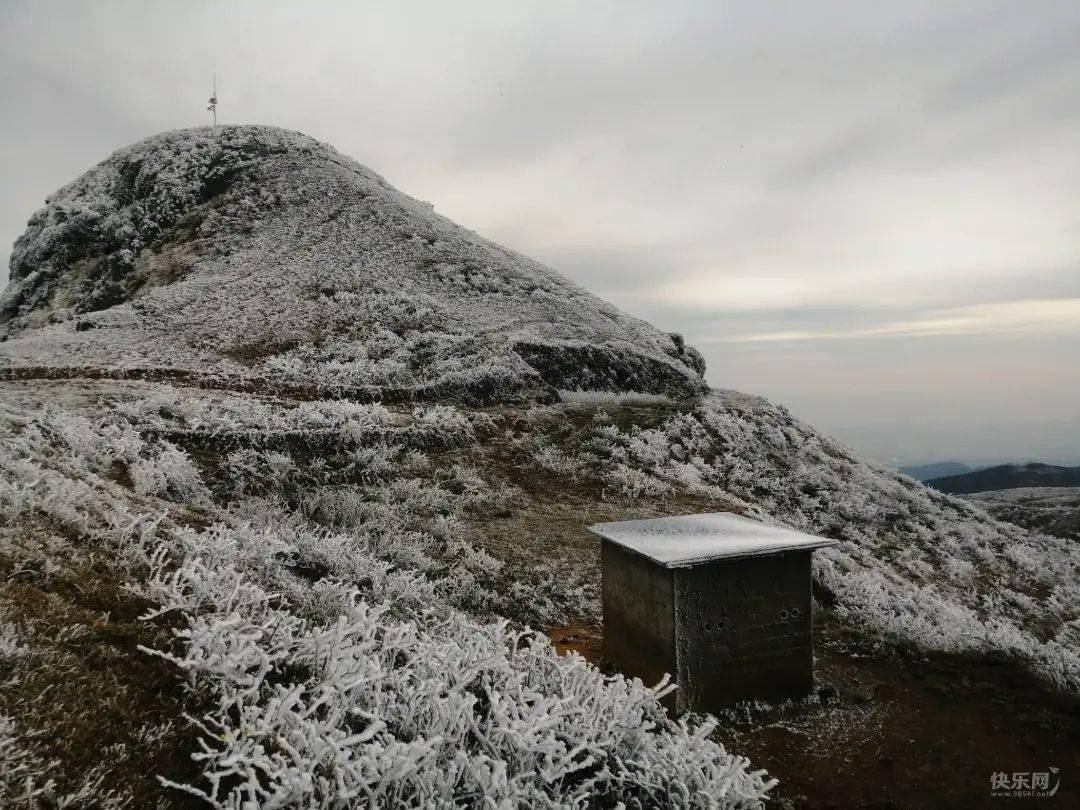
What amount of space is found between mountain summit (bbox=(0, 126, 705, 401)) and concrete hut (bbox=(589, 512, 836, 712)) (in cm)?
1767

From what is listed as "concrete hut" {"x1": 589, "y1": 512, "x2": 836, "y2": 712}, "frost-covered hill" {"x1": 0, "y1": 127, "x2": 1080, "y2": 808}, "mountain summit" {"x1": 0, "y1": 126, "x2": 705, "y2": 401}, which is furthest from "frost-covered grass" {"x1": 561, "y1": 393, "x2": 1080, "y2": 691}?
"mountain summit" {"x1": 0, "y1": 126, "x2": 705, "y2": 401}

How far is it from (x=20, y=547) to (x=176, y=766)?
3259 millimetres

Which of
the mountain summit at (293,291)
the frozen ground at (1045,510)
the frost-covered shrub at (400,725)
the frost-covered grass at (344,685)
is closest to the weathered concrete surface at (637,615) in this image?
the frost-covered grass at (344,685)

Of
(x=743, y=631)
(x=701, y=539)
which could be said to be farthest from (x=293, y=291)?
(x=743, y=631)

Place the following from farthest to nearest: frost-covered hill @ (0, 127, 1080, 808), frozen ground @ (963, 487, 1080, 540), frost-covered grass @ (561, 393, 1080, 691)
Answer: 1. frozen ground @ (963, 487, 1080, 540)
2. frost-covered grass @ (561, 393, 1080, 691)
3. frost-covered hill @ (0, 127, 1080, 808)

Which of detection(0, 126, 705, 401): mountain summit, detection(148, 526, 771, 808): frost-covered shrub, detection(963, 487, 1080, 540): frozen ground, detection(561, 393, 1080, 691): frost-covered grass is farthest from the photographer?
detection(963, 487, 1080, 540): frozen ground

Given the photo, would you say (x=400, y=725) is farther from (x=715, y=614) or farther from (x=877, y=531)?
(x=877, y=531)

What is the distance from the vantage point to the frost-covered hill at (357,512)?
13.7 feet

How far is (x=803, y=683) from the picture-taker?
9.23 meters

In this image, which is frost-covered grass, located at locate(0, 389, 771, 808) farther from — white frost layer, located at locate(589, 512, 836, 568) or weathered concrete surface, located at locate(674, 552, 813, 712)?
white frost layer, located at locate(589, 512, 836, 568)

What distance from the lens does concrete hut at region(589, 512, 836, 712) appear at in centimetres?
839

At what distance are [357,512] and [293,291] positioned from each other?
1060 inches

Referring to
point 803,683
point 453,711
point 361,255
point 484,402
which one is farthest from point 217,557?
point 361,255

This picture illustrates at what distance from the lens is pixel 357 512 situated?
14.8 meters
